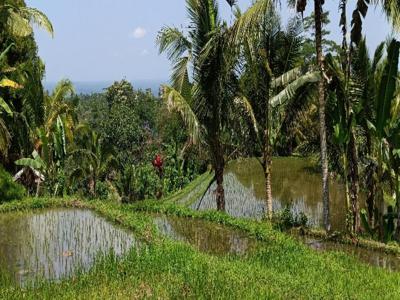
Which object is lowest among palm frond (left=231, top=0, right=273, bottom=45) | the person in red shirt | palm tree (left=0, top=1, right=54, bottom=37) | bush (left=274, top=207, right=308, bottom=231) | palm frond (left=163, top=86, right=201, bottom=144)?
bush (left=274, top=207, right=308, bottom=231)

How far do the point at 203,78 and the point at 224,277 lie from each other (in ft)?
18.6

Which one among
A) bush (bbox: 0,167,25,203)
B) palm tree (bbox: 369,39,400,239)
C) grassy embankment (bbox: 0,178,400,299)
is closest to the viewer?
grassy embankment (bbox: 0,178,400,299)

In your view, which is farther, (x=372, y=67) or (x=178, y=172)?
(x=178, y=172)

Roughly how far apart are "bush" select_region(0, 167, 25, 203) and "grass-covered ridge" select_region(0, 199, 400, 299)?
18.1ft

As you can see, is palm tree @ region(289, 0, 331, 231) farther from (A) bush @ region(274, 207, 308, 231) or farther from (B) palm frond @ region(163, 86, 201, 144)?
(B) palm frond @ region(163, 86, 201, 144)

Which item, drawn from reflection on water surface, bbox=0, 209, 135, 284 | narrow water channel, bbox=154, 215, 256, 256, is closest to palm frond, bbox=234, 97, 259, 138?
narrow water channel, bbox=154, 215, 256, 256

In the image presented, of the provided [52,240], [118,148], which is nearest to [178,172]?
[118,148]

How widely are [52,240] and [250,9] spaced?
5121mm

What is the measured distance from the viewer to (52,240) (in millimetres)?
9023

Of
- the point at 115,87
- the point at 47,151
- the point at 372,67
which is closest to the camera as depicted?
the point at 372,67

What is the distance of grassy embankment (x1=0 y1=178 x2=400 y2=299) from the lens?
5793 millimetres

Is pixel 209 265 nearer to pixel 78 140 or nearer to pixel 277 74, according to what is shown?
pixel 277 74

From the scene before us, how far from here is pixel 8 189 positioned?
1249cm

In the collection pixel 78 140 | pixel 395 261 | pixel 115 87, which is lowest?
pixel 395 261
